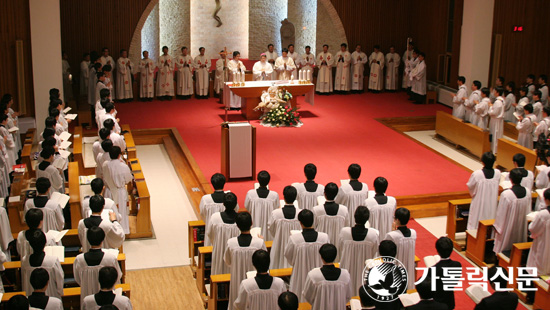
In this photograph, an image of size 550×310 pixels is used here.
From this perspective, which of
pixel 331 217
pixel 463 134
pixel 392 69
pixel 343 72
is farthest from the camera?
pixel 392 69

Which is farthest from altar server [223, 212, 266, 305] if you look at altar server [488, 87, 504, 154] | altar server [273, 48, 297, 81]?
altar server [273, 48, 297, 81]

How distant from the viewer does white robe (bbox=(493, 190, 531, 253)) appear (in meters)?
8.56

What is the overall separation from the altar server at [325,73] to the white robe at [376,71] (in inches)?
47.7

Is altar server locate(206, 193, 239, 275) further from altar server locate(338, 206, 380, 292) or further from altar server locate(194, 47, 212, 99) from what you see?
altar server locate(194, 47, 212, 99)

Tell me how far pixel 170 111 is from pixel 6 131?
5.67 meters

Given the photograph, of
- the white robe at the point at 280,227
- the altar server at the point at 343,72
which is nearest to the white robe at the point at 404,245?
the white robe at the point at 280,227

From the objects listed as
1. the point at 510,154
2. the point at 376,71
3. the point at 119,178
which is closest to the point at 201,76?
the point at 376,71

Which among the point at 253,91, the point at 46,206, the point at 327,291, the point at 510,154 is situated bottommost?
the point at 327,291

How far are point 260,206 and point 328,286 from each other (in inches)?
91.9

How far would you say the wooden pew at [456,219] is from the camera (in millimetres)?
9562

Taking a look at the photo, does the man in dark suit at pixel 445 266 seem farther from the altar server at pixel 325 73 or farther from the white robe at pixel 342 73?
the white robe at pixel 342 73

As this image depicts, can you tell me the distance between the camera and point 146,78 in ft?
56.9

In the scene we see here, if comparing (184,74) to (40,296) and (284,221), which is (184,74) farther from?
(40,296)

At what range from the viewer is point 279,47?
22.6 m
